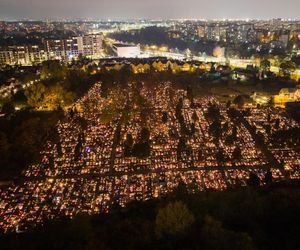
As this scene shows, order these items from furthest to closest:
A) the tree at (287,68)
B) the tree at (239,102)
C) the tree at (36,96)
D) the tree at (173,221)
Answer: the tree at (287,68) < the tree at (36,96) < the tree at (239,102) < the tree at (173,221)

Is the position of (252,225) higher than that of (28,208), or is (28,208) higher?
(252,225)

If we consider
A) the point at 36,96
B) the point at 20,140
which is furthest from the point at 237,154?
the point at 36,96

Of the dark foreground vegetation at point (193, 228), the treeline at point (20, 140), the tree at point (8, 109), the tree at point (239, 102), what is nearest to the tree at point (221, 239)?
the dark foreground vegetation at point (193, 228)

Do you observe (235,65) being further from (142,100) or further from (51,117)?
(51,117)

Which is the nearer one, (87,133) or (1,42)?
(87,133)

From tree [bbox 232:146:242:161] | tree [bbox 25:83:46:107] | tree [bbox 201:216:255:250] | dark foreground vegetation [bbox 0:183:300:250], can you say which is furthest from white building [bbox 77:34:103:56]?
tree [bbox 201:216:255:250]

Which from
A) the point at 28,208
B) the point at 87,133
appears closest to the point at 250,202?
the point at 28,208

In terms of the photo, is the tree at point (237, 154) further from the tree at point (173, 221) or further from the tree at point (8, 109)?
the tree at point (8, 109)

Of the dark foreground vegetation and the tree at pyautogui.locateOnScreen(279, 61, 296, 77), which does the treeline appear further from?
the tree at pyautogui.locateOnScreen(279, 61, 296, 77)
